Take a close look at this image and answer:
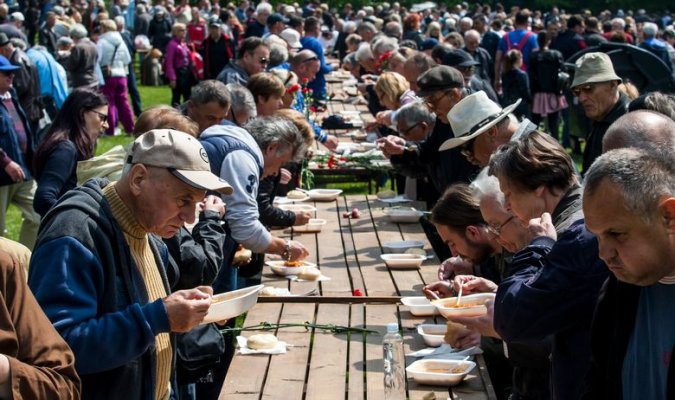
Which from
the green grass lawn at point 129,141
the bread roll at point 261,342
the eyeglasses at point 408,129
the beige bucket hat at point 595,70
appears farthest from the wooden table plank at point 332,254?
the green grass lawn at point 129,141

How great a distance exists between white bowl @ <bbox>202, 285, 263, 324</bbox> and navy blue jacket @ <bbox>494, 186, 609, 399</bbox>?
958mm

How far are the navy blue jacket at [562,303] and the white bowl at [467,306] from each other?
1.75 ft

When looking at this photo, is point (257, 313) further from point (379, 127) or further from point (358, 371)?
point (379, 127)

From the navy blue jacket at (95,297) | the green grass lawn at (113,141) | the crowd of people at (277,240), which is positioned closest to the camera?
the crowd of people at (277,240)

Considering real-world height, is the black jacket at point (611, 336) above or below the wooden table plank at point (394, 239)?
above

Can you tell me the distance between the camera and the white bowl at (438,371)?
4348mm

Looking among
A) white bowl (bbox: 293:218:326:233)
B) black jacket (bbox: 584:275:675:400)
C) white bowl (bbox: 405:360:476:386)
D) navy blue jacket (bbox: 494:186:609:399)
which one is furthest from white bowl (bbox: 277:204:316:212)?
black jacket (bbox: 584:275:675:400)

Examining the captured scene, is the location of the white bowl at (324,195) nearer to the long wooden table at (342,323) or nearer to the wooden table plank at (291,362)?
the long wooden table at (342,323)

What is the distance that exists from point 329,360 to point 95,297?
5.35ft

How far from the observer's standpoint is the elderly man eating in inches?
127

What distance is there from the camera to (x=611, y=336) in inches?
116

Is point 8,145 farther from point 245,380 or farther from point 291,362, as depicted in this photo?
point 245,380

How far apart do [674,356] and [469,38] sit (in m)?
13.6

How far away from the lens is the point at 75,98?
654 cm
